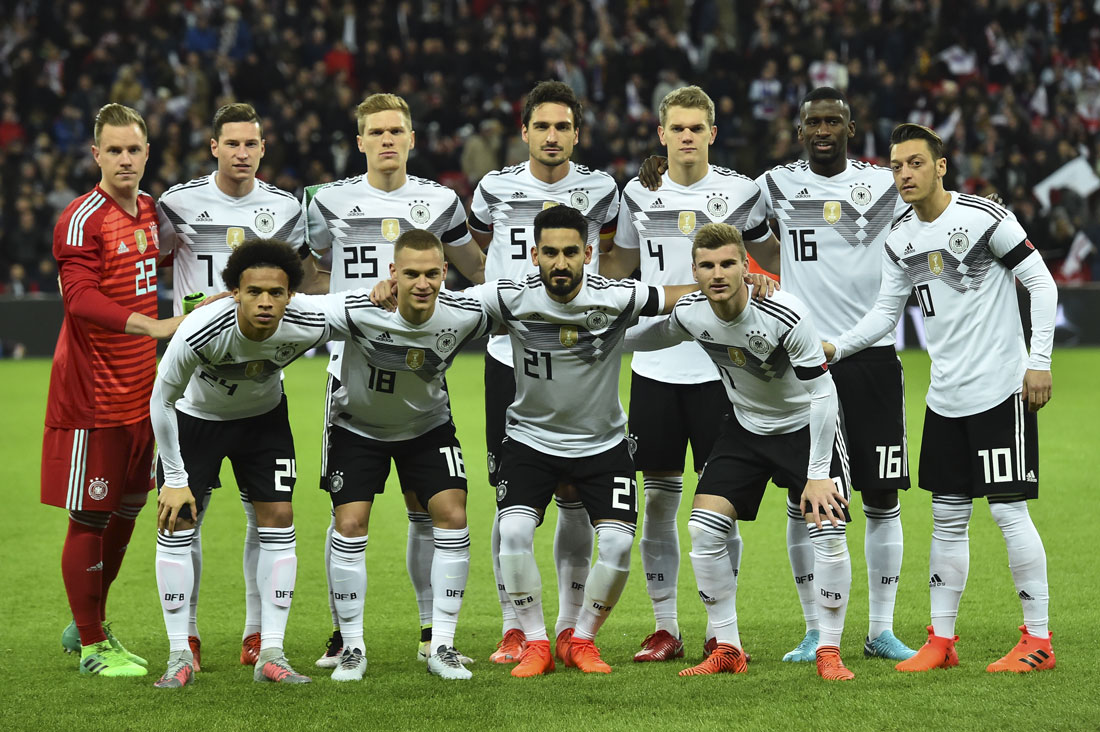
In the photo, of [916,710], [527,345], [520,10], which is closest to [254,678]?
[527,345]

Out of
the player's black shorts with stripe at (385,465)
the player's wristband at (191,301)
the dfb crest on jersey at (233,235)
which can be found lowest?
the player's black shorts with stripe at (385,465)

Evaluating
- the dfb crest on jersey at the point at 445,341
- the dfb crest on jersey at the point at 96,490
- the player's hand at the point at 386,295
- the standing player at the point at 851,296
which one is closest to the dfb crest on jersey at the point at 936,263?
the standing player at the point at 851,296

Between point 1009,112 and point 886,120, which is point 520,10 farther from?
point 1009,112

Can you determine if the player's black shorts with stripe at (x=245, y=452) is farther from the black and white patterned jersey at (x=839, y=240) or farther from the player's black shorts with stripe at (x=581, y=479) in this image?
the black and white patterned jersey at (x=839, y=240)

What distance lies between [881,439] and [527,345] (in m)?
1.68

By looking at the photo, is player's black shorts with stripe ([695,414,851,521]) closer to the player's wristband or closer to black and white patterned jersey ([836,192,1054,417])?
black and white patterned jersey ([836,192,1054,417])

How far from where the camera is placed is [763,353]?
571 centimetres

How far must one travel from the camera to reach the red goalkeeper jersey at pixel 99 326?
603 centimetres

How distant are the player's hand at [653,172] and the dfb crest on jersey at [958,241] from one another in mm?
1463

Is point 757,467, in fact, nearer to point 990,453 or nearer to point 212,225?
point 990,453

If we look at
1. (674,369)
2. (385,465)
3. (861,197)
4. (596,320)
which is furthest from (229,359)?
(861,197)

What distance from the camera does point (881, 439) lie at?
19.8ft

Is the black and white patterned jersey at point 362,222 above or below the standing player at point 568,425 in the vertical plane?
above

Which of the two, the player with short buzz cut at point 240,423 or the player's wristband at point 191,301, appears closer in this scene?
the player with short buzz cut at point 240,423
